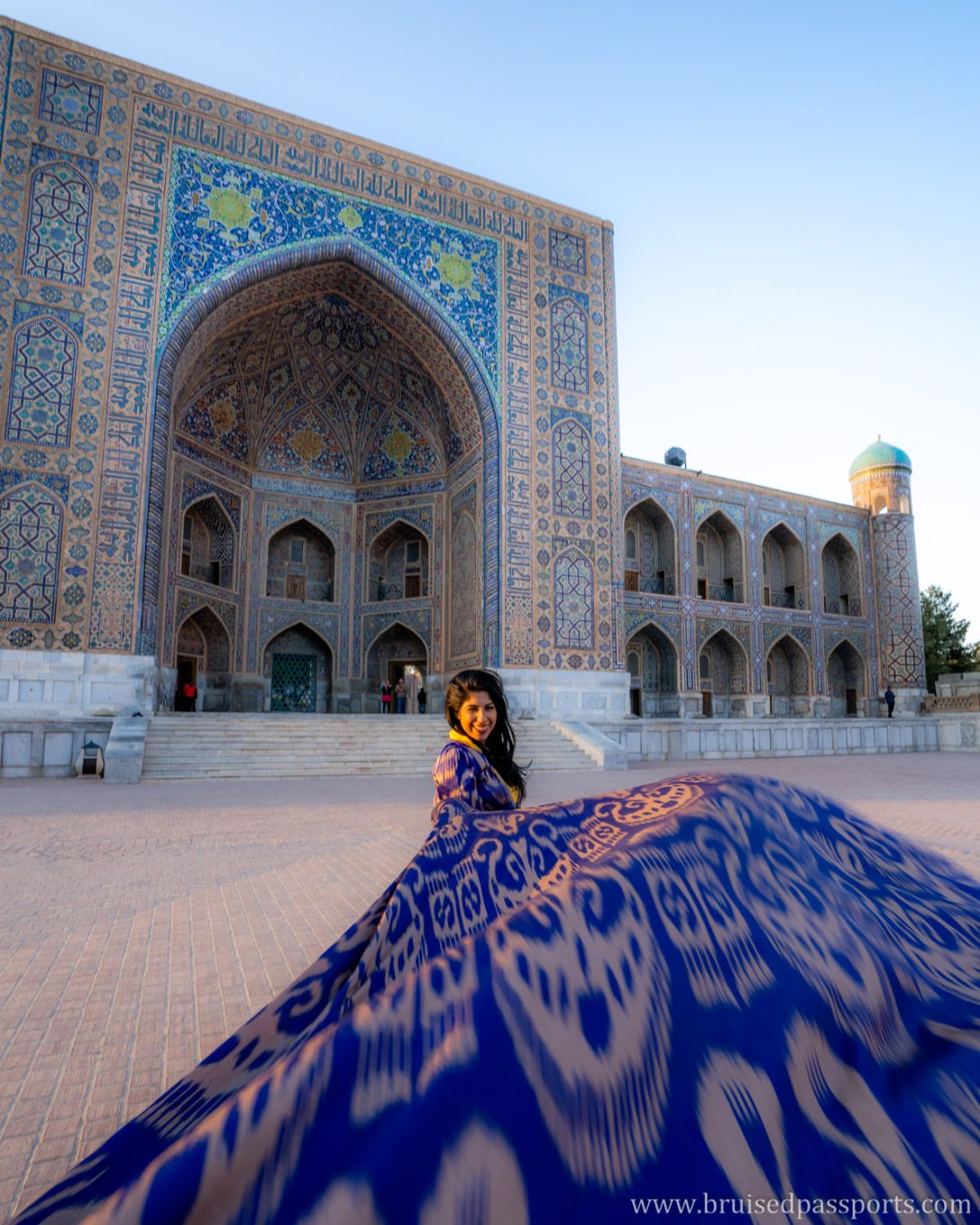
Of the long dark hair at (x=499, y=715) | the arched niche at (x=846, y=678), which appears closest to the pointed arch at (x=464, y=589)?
the long dark hair at (x=499, y=715)

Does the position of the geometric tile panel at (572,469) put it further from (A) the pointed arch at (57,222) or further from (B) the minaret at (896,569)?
(B) the minaret at (896,569)

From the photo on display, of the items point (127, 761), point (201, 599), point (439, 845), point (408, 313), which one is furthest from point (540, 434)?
Result: point (439, 845)

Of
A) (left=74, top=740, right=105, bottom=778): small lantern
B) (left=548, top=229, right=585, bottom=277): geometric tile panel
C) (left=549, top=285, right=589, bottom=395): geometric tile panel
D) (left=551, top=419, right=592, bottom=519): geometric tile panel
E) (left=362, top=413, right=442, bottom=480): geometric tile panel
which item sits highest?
(left=548, top=229, right=585, bottom=277): geometric tile panel

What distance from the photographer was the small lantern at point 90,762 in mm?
7707

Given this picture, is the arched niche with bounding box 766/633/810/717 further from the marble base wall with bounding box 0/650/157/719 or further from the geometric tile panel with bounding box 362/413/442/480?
the marble base wall with bounding box 0/650/157/719

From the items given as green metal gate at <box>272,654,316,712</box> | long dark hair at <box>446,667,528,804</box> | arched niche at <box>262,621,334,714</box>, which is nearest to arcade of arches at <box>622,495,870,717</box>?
arched niche at <box>262,621,334,714</box>

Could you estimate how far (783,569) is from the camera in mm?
20391

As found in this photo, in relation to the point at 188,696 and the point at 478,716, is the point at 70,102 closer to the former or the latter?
the point at 188,696

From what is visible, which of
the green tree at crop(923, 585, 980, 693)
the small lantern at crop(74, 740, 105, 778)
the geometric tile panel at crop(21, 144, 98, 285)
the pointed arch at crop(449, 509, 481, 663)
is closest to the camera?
the small lantern at crop(74, 740, 105, 778)

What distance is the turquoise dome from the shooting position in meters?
20.6

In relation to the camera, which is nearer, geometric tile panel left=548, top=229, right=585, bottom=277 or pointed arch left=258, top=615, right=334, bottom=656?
geometric tile panel left=548, top=229, right=585, bottom=277

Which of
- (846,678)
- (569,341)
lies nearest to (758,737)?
(569,341)

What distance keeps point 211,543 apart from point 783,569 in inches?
567

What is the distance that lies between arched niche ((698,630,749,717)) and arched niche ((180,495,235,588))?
11.1m
